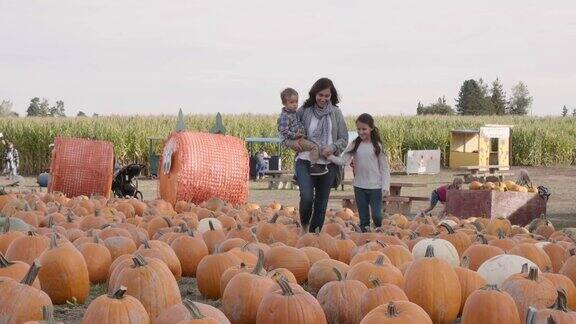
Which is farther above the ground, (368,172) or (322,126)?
(322,126)

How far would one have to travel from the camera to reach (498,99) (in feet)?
308

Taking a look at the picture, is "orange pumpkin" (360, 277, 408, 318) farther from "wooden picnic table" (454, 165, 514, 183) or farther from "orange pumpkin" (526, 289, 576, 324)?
"wooden picnic table" (454, 165, 514, 183)

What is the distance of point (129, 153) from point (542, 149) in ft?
59.3

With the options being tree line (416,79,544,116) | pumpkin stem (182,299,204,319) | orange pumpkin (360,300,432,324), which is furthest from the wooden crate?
tree line (416,79,544,116)

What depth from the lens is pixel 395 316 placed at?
3.44 m

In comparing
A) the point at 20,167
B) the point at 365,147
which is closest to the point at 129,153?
the point at 20,167

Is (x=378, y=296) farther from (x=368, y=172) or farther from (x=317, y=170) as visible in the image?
(x=368, y=172)

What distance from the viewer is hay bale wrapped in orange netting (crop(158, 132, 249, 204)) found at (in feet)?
40.7

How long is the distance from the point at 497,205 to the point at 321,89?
17.2ft

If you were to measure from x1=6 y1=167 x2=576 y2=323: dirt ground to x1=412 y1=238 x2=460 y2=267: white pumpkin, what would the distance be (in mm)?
1334

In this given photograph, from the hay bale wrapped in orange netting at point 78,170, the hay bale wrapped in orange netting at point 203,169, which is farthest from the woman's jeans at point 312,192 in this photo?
the hay bale wrapped in orange netting at point 78,170

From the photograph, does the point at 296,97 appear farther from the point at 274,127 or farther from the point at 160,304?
the point at 274,127

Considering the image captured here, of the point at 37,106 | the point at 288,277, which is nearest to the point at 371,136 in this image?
the point at 288,277

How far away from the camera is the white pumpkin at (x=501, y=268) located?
475 centimetres
